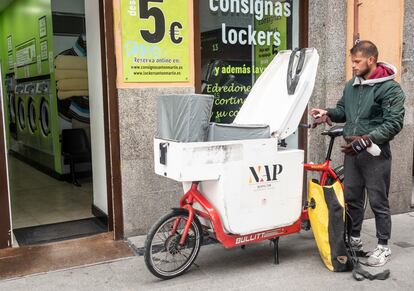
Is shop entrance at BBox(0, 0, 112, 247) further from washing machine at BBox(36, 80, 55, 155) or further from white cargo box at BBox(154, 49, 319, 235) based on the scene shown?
white cargo box at BBox(154, 49, 319, 235)

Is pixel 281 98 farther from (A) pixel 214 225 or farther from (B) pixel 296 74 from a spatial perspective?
(A) pixel 214 225

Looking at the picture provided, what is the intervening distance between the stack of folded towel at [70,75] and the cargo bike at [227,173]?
4855 mm

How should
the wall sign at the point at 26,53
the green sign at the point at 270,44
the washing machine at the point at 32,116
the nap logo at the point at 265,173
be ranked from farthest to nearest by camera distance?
1. the washing machine at the point at 32,116
2. the wall sign at the point at 26,53
3. the green sign at the point at 270,44
4. the nap logo at the point at 265,173

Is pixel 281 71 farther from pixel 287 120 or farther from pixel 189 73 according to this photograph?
pixel 189 73

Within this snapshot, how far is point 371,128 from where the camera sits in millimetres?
3951

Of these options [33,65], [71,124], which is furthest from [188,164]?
[33,65]

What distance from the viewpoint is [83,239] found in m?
4.73

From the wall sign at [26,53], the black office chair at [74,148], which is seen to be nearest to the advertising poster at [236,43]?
the black office chair at [74,148]

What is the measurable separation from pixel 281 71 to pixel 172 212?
1634 millimetres

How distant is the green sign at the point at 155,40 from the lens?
4.50m

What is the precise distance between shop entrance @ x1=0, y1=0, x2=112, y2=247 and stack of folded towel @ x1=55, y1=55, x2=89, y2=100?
0.02m

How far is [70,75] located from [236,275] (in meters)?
5.56

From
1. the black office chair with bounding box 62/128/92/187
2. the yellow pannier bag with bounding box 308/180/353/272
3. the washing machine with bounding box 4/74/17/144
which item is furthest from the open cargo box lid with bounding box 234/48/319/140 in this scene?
the washing machine with bounding box 4/74/17/144

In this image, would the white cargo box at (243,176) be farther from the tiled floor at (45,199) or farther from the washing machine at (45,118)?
the washing machine at (45,118)
